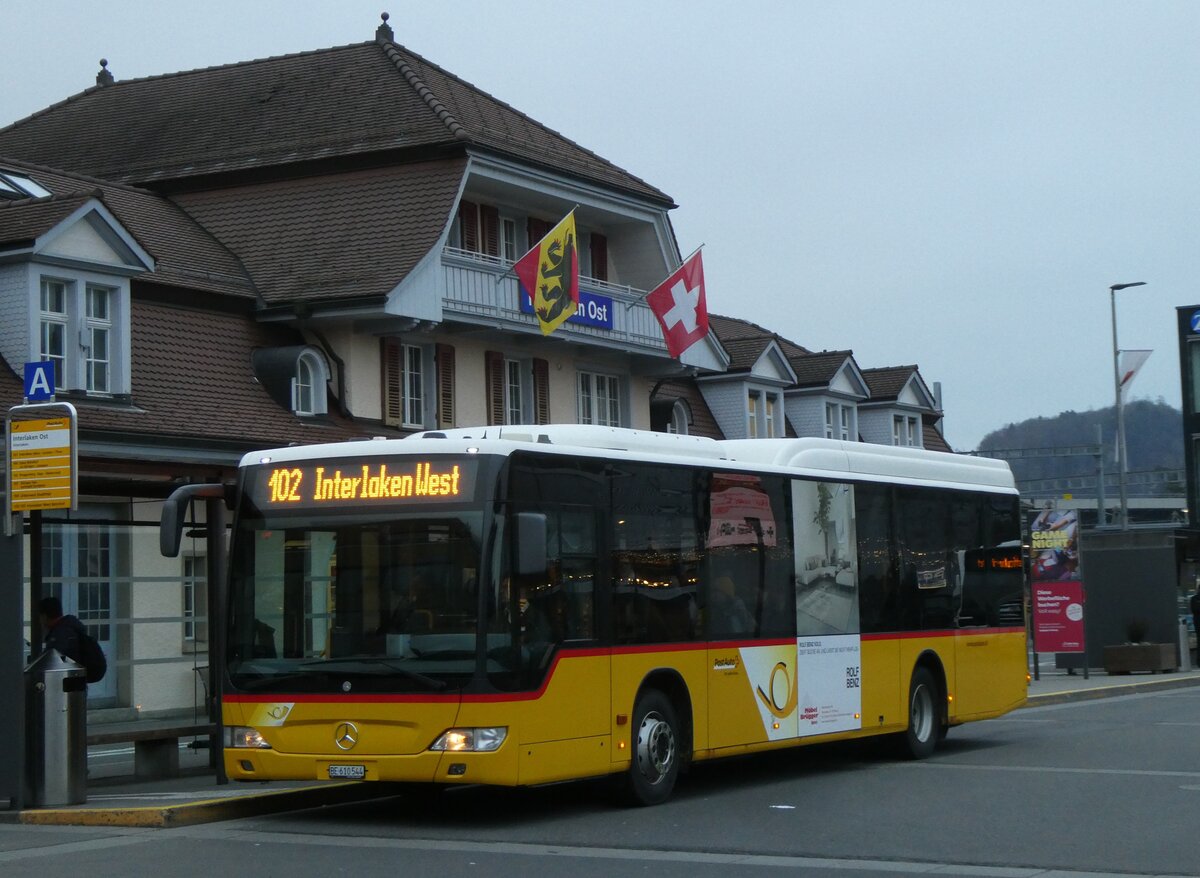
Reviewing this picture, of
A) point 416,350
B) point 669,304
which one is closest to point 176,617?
point 416,350

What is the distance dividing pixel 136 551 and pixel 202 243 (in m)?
17.4

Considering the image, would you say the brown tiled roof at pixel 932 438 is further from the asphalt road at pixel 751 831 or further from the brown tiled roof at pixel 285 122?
the asphalt road at pixel 751 831

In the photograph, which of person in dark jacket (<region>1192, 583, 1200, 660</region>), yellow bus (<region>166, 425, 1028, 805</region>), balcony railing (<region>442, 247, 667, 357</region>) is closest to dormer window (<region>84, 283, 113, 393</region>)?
balcony railing (<region>442, 247, 667, 357</region>)

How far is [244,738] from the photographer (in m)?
13.6

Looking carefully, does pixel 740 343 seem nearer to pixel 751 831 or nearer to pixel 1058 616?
pixel 1058 616

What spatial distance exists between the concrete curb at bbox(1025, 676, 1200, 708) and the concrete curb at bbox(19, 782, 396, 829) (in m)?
13.3

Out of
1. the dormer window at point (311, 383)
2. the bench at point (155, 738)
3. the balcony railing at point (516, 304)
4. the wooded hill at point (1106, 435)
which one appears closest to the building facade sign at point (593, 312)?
the balcony railing at point (516, 304)

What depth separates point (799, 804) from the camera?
14383mm

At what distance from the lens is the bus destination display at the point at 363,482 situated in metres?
13.1

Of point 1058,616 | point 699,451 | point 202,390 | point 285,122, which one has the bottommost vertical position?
point 1058,616

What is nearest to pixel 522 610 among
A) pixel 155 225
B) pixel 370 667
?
pixel 370 667

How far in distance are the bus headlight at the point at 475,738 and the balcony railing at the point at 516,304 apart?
63.3 ft

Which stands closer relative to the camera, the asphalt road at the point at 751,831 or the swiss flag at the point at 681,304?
the asphalt road at the point at 751,831

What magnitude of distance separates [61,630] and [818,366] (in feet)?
122
